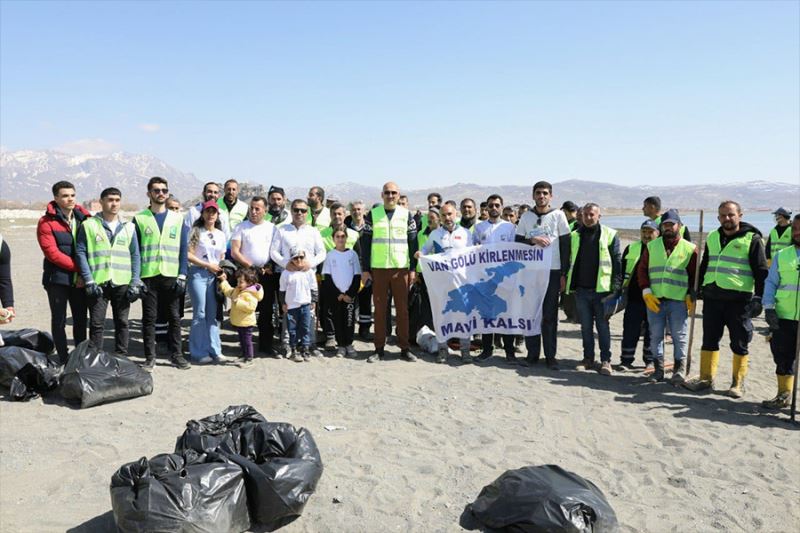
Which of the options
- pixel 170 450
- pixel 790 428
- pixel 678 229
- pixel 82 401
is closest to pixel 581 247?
pixel 678 229

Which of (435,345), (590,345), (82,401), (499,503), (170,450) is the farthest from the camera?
(435,345)

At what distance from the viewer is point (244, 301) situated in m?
7.72

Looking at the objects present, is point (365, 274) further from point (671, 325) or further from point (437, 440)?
point (671, 325)

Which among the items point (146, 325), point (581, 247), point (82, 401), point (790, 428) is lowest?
point (790, 428)

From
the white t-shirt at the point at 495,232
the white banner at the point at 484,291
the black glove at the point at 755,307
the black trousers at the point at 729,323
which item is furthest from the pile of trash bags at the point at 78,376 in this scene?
the black glove at the point at 755,307

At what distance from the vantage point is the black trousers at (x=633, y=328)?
806cm

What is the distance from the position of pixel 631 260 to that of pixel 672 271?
2.63 feet

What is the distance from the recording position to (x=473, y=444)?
5434 mm

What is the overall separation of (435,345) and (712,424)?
391 cm

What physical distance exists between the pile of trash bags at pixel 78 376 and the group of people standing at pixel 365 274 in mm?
611

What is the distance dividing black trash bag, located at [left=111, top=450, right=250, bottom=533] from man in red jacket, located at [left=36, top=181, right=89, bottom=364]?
13.3 feet

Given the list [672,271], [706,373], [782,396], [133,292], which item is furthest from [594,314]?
[133,292]

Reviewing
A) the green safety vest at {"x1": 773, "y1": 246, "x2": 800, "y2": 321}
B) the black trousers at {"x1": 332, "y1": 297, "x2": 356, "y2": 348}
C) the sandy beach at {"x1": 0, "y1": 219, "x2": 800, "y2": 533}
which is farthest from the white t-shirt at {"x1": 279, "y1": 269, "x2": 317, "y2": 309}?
the green safety vest at {"x1": 773, "y1": 246, "x2": 800, "y2": 321}

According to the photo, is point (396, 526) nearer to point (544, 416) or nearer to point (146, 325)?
point (544, 416)
